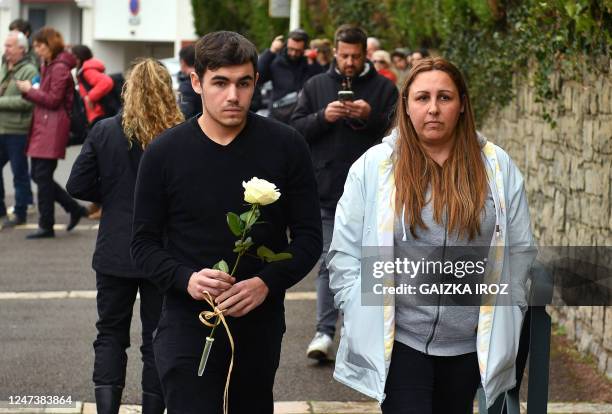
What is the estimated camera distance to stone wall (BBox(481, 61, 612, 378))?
774 centimetres

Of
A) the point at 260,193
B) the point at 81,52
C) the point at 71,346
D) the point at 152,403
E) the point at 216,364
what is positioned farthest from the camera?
the point at 81,52

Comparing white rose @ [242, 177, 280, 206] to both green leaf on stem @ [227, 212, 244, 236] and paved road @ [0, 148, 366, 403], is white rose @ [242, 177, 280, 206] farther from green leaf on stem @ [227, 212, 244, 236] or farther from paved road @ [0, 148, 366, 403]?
paved road @ [0, 148, 366, 403]

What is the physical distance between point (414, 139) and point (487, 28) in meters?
→ 7.23

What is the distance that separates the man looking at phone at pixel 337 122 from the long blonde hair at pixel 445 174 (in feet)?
10.8

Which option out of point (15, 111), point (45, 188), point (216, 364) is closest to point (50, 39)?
point (15, 111)

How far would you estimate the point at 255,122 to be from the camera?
15.1ft

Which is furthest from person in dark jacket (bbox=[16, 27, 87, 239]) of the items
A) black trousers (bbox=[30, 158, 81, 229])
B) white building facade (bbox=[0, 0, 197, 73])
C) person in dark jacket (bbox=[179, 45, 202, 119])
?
white building facade (bbox=[0, 0, 197, 73])

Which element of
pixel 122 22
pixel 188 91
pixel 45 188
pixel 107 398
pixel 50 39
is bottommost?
pixel 107 398

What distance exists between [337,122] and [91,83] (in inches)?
291

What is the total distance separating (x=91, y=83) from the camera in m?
14.9

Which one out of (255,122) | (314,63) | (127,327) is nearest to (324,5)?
(314,63)

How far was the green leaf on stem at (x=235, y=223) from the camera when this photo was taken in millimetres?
4301

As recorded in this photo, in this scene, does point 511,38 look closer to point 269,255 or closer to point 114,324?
point 114,324

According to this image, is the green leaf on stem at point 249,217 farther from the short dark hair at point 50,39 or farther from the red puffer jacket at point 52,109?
the red puffer jacket at point 52,109
